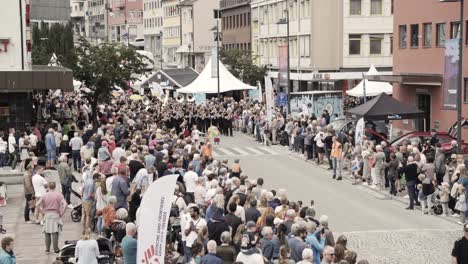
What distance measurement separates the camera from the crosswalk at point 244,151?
128ft

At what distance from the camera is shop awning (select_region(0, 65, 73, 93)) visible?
32.3 metres

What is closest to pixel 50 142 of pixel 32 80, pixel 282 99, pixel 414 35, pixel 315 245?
pixel 32 80

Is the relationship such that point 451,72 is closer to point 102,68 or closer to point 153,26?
point 102,68

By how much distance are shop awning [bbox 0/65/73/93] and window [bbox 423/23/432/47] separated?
19181 mm

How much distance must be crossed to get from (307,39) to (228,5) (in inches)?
1135

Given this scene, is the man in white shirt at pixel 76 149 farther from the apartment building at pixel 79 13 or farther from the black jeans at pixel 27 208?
the apartment building at pixel 79 13

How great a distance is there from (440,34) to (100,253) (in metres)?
30.4

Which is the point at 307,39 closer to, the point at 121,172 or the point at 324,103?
the point at 324,103

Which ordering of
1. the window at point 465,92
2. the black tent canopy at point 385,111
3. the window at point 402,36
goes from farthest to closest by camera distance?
the window at point 402,36
the window at point 465,92
the black tent canopy at point 385,111

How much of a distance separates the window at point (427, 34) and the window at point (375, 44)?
2031cm

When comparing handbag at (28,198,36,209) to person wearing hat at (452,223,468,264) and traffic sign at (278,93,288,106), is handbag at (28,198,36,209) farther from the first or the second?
traffic sign at (278,93,288,106)

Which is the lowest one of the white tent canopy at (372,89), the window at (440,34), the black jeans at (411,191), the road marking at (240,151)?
the road marking at (240,151)

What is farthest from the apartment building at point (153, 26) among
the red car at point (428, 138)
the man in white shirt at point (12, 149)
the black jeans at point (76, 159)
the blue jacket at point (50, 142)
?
the blue jacket at point (50, 142)

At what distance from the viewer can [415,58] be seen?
151 ft
